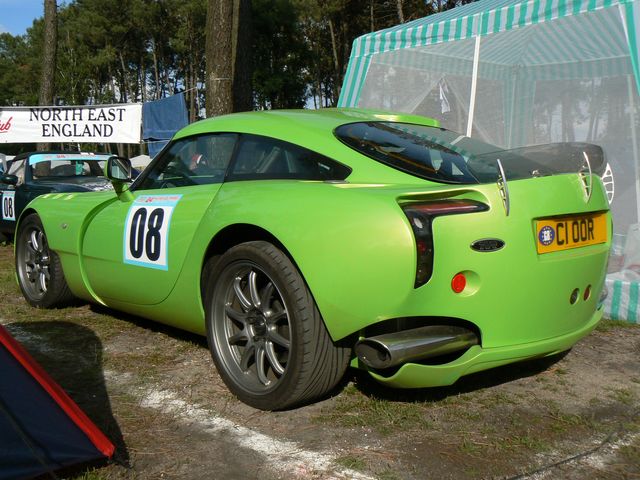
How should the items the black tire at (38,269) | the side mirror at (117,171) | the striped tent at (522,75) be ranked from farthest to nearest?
the striped tent at (522,75)
the black tire at (38,269)
the side mirror at (117,171)

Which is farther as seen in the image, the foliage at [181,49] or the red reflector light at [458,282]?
the foliage at [181,49]

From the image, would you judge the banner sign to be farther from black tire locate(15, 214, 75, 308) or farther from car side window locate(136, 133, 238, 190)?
car side window locate(136, 133, 238, 190)

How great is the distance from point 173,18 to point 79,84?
863 centimetres

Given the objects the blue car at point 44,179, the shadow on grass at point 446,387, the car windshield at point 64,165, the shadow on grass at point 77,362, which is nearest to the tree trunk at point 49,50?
the blue car at point 44,179

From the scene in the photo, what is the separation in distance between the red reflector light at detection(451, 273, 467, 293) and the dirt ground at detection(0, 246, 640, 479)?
0.62 meters

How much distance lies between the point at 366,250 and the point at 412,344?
0.40 meters

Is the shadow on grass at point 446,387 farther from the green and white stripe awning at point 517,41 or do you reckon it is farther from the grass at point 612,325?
the green and white stripe awning at point 517,41

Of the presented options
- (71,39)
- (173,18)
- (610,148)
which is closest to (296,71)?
(173,18)

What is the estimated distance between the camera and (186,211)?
324 cm

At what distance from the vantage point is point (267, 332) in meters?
2.80

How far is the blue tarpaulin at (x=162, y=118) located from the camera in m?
13.6

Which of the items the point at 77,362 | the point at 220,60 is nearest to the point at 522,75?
the point at 220,60

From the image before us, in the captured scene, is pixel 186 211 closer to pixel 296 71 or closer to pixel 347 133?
pixel 347 133

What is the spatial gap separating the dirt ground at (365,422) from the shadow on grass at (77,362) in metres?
0.01
